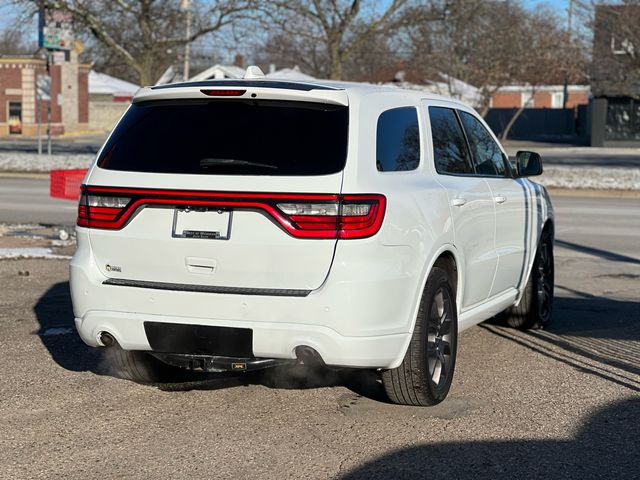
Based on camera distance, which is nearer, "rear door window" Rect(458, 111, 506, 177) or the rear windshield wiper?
the rear windshield wiper

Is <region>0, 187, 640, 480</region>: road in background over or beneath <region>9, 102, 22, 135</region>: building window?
beneath

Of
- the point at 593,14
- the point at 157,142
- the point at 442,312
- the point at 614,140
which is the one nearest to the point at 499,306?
the point at 442,312

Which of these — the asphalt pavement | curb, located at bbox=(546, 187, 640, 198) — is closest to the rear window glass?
the asphalt pavement

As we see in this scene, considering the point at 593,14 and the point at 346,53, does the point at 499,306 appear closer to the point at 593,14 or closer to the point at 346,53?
the point at 346,53

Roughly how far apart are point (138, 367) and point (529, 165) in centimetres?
328

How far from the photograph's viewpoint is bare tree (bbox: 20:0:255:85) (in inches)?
1061

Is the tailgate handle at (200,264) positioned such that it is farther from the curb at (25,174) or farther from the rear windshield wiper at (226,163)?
the curb at (25,174)

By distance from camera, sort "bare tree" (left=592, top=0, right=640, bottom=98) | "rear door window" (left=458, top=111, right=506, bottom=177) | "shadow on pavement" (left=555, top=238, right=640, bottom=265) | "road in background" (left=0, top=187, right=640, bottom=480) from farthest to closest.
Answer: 1. "bare tree" (left=592, top=0, right=640, bottom=98)
2. "shadow on pavement" (left=555, top=238, right=640, bottom=265)
3. "rear door window" (left=458, top=111, right=506, bottom=177)
4. "road in background" (left=0, top=187, right=640, bottom=480)

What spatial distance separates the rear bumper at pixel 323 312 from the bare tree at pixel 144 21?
22.4m

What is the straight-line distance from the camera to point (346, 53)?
91.3ft

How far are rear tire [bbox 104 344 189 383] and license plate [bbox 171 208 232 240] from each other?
40.5 inches

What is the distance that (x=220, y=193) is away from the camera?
5207 mm

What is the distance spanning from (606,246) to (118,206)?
9929 mm

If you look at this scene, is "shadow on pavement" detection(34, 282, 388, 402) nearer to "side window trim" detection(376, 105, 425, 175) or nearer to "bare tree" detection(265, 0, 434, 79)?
"side window trim" detection(376, 105, 425, 175)
